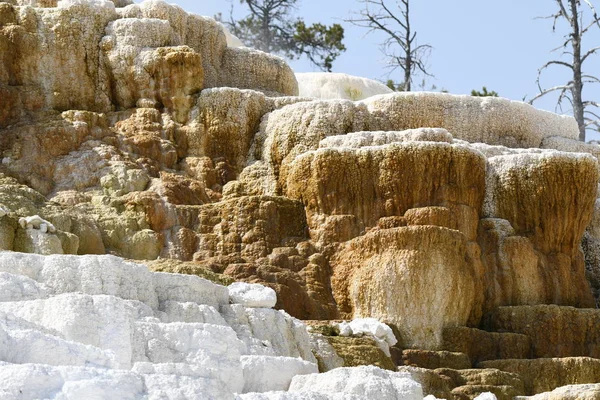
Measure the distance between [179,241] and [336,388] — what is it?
902 cm

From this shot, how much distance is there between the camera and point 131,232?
18438 mm

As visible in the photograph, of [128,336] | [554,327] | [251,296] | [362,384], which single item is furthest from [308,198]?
[128,336]

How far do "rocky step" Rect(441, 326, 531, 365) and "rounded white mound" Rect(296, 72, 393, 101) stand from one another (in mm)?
14341

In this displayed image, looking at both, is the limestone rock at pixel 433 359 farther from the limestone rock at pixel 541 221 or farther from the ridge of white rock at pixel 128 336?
the ridge of white rock at pixel 128 336

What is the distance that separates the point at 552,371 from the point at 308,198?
446cm

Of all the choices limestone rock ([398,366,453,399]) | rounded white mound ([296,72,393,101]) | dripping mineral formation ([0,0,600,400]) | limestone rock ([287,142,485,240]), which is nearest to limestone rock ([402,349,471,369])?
dripping mineral formation ([0,0,600,400])

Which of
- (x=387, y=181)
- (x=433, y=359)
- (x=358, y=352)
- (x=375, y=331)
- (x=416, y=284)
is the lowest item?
(x=433, y=359)

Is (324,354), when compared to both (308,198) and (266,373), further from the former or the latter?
(308,198)

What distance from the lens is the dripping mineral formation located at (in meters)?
16.5

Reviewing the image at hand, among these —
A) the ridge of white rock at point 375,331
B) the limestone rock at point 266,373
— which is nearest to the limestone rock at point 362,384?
the limestone rock at point 266,373

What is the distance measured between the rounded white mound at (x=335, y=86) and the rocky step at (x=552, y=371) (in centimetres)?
1537

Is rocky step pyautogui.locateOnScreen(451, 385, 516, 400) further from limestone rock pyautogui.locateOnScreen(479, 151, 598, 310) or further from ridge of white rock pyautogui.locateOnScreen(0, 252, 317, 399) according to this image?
limestone rock pyautogui.locateOnScreen(479, 151, 598, 310)

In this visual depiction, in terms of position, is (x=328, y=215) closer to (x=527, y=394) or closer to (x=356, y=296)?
(x=356, y=296)

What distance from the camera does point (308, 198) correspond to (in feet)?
62.6
